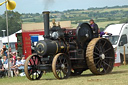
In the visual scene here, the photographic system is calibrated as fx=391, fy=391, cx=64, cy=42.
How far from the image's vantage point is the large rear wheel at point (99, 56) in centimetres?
1357

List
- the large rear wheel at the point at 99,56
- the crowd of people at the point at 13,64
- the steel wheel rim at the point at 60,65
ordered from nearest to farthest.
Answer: the steel wheel rim at the point at 60,65, the large rear wheel at the point at 99,56, the crowd of people at the point at 13,64

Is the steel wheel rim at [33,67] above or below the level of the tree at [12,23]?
below

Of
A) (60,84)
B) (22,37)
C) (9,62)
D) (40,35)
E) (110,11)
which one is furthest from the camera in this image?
(110,11)

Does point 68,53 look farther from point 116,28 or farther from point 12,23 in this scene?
point 12,23

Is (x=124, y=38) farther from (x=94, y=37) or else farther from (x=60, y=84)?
(x=60, y=84)

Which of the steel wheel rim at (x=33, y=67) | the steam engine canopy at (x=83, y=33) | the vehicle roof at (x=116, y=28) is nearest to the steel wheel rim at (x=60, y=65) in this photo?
the steel wheel rim at (x=33, y=67)

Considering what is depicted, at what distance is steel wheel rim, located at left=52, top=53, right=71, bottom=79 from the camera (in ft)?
40.5

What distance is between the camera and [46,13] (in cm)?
1305

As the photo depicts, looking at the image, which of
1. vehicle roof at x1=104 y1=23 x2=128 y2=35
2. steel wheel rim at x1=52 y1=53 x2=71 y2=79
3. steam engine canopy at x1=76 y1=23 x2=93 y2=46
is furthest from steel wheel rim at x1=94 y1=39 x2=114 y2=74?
vehicle roof at x1=104 y1=23 x2=128 y2=35

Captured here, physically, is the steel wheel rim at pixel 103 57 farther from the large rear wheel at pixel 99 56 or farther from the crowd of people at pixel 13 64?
the crowd of people at pixel 13 64

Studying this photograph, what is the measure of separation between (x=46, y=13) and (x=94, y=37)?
2340 mm

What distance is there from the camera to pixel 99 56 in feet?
46.1

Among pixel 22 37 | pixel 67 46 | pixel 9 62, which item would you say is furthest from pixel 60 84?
pixel 22 37

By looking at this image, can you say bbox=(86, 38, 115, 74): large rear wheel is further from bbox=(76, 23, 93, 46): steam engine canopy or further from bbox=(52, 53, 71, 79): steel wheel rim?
bbox=(52, 53, 71, 79): steel wheel rim
